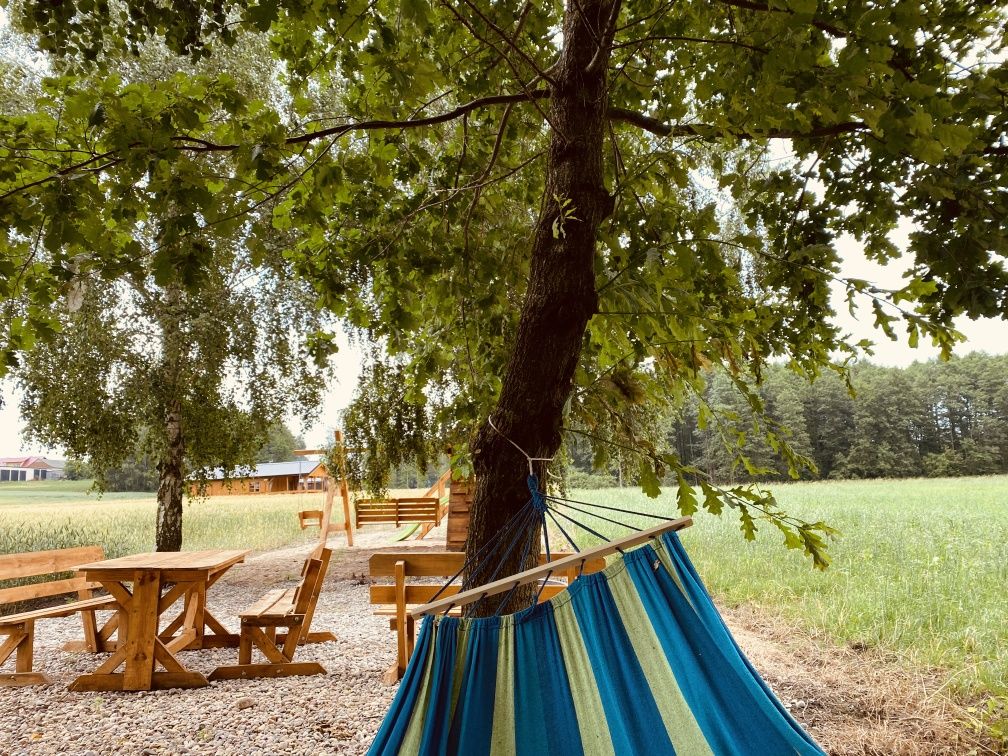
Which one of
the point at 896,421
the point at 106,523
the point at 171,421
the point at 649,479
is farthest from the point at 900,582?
the point at 896,421

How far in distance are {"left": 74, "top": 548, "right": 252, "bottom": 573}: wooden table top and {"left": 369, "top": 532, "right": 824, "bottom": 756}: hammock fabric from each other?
8.76ft

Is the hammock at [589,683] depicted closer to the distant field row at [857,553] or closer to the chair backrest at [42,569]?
the distant field row at [857,553]

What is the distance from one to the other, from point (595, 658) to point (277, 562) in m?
8.75

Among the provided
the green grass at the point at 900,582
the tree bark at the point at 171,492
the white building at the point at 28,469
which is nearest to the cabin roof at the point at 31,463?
the white building at the point at 28,469

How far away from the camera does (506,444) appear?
2.11 metres

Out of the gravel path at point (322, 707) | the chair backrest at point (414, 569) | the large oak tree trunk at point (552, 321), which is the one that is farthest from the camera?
the chair backrest at point (414, 569)

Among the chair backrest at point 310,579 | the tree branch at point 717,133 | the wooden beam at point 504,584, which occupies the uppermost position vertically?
the tree branch at point 717,133

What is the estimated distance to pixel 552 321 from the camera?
2088mm

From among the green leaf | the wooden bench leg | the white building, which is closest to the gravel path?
the wooden bench leg

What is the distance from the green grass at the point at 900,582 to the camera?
12.9ft

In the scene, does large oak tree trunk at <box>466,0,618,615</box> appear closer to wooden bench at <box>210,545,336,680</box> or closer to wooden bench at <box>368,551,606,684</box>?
wooden bench at <box>368,551,606,684</box>

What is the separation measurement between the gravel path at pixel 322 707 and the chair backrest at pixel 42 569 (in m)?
0.50

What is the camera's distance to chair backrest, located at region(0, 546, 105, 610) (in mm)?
4031

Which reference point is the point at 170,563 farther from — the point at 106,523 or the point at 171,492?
the point at 106,523
